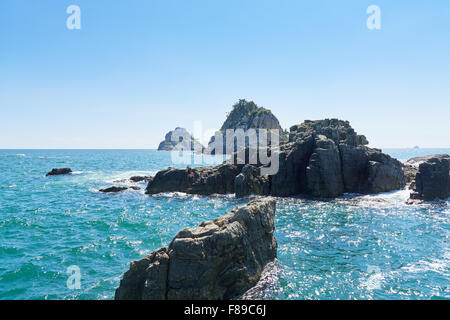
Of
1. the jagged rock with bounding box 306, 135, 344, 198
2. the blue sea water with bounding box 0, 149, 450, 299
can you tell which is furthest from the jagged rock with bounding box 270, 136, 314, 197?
the blue sea water with bounding box 0, 149, 450, 299

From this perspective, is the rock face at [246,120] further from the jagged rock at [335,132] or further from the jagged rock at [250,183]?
the jagged rock at [250,183]

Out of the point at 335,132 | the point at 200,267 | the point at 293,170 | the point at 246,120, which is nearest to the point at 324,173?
the point at 293,170

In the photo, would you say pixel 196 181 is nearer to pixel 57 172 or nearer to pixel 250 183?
pixel 250 183

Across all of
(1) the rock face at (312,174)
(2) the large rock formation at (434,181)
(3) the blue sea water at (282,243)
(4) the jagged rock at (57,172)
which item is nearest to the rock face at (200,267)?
(3) the blue sea water at (282,243)

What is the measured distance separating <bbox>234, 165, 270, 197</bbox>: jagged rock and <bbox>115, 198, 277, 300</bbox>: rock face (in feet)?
86.9

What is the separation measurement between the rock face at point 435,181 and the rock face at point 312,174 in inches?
201

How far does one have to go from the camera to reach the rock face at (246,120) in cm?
15700

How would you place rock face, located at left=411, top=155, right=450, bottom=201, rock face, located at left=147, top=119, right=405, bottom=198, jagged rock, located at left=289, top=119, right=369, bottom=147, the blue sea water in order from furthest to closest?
jagged rock, located at left=289, top=119, right=369, bottom=147, rock face, located at left=147, top=119, right=405, bottom=198, rock face, located at left=411, top=155, right=450, bottom=201, the blue sea water

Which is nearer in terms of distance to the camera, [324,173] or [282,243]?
[282,243]

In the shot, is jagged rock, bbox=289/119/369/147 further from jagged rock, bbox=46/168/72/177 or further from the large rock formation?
jagged rock, bbox=46/168/72/177

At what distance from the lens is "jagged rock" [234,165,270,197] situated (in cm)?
4225

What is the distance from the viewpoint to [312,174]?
4112 cm

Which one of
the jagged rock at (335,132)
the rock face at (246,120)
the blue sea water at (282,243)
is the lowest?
the blue sea water at (282,243)

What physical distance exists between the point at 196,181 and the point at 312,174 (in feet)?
63.2
